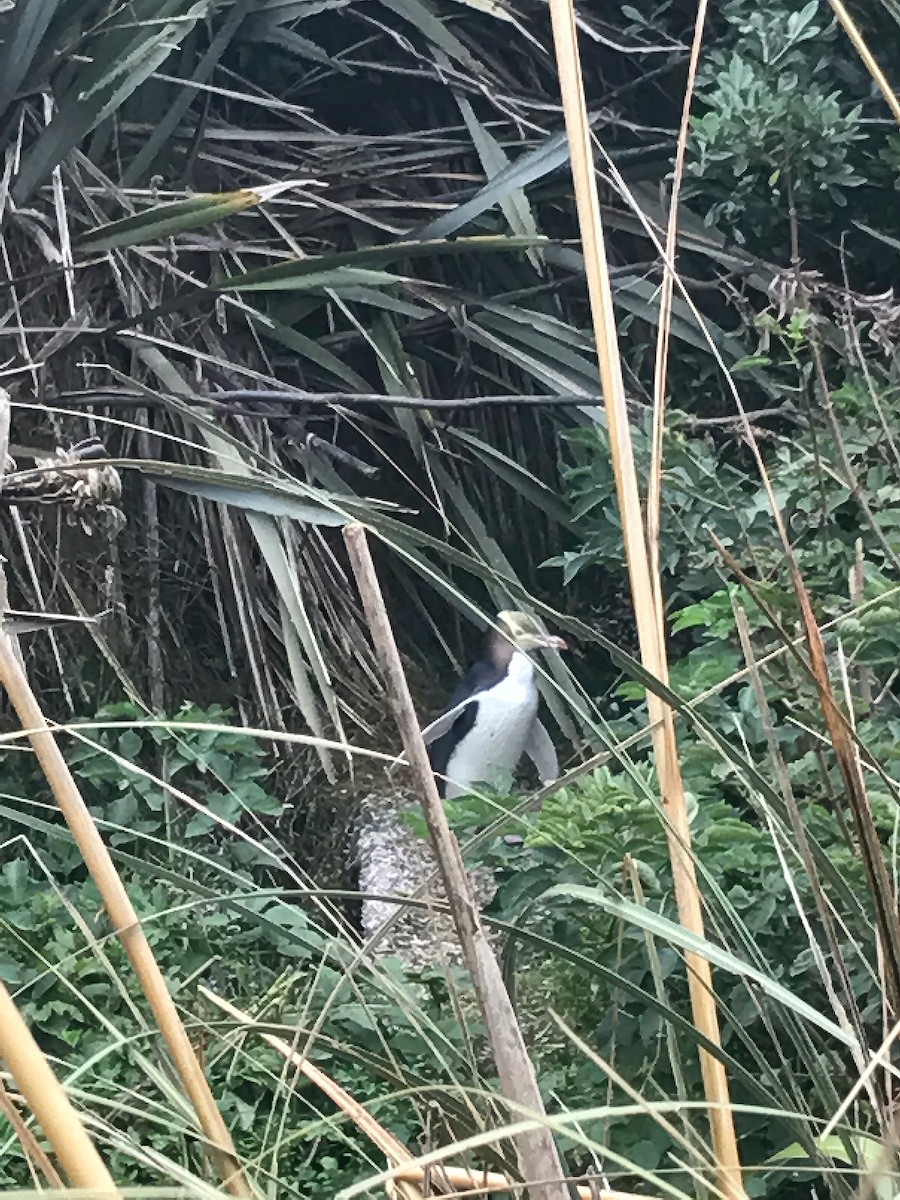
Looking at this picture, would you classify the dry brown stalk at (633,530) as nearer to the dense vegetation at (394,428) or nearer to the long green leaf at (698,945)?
the long green leaf at (698,945)

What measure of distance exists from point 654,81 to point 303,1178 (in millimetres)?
1679

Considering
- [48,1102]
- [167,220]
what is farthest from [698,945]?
[167,220]

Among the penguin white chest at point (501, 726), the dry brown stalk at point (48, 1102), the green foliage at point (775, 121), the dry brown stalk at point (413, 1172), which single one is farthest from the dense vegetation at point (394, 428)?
the dry brown stalk at point (48, 1102)

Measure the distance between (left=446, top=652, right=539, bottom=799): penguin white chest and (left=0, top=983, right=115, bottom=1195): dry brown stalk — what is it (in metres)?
1.63

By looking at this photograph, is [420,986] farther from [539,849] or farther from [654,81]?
[654,81]

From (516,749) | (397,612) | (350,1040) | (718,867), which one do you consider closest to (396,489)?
(397,612)

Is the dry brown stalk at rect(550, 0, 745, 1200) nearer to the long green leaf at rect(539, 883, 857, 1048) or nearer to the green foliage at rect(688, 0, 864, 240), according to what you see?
the long green leaf at rect(539, 883, 857, 1048)

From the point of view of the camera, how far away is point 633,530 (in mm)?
386

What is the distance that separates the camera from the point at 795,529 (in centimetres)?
138

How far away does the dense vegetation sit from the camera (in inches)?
41.7

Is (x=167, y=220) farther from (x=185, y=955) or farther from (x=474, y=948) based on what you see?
(x=474, y=948)

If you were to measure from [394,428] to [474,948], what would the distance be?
5.46 ft

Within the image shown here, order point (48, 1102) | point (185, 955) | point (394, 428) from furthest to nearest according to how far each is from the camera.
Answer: point (394, 428) < point (185, 955) < point (48, 1102)

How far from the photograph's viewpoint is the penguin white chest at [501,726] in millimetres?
1941
